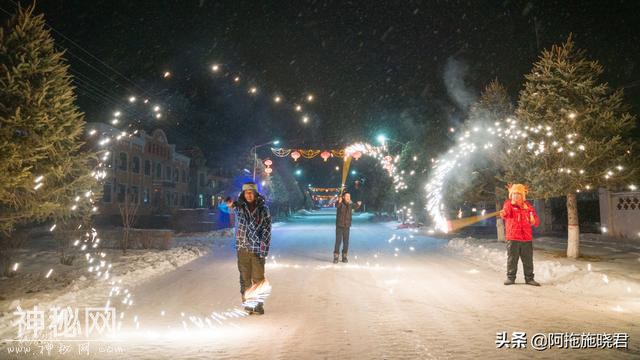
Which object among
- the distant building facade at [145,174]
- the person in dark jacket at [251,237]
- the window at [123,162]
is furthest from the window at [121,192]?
the person in dark jacket at [251,237]

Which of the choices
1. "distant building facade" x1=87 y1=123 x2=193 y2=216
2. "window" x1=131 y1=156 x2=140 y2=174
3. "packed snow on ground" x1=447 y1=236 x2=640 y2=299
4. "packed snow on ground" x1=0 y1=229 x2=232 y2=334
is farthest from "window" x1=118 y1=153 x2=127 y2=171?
"packed snow on ground" x1=447 y1=236 x2=640 y2=299

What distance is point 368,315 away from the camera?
7855mm

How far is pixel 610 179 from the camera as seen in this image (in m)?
14.5

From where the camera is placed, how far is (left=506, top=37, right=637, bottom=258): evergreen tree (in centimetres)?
1430

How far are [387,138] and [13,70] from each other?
1098 inches

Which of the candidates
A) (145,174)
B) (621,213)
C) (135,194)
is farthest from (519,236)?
(145,174)

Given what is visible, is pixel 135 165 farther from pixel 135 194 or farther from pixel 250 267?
pixel 250 267

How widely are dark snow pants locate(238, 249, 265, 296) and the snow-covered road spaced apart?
1.87ft

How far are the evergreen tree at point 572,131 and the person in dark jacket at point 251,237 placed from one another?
32.8ft

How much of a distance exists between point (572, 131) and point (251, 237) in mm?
10561

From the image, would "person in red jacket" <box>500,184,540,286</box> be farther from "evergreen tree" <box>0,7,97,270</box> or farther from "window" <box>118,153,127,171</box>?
"window" <box>118,153,127,171</box>

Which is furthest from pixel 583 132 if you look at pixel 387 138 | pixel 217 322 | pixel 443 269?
pixel 387 138

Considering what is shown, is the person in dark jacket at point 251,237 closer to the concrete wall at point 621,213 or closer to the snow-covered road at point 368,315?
the snow-covered road at point 368,315

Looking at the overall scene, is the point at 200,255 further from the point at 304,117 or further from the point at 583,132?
the point at 304,117
